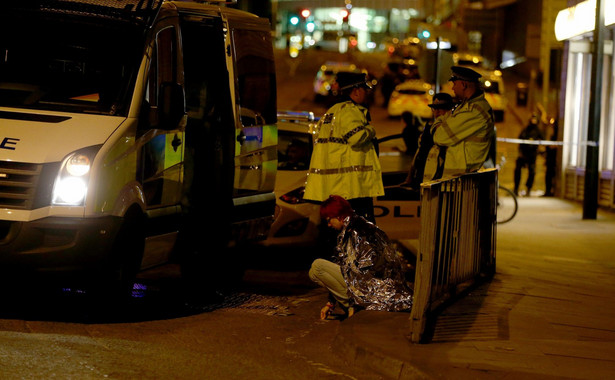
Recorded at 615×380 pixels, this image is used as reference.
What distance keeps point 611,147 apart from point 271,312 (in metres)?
11.2

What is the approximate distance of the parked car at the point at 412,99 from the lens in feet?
126

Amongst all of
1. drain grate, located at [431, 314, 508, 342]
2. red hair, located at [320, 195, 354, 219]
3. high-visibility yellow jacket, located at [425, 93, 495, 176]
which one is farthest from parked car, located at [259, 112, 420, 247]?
drain grate, located at [431, 314, 508, 342]

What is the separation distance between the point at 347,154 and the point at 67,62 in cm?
250

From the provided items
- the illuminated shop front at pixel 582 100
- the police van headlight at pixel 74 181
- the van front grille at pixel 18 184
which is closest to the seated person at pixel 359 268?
the police van headlight at pixel 74 181

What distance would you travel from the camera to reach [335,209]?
27.7 ft

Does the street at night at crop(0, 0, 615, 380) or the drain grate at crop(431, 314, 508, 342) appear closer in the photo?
the street at night at crop(0, 0, 615, 380)

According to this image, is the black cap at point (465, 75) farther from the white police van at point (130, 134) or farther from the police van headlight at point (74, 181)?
the police van headlight at point (74, 181)

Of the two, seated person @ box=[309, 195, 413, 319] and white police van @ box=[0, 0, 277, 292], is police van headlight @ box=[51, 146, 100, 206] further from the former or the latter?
seated person @ box=[309, 195, 413, 319]

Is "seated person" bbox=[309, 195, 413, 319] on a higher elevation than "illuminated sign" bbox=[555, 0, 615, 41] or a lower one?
lower

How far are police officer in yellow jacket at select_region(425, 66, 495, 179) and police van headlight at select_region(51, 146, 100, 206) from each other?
3496 mm

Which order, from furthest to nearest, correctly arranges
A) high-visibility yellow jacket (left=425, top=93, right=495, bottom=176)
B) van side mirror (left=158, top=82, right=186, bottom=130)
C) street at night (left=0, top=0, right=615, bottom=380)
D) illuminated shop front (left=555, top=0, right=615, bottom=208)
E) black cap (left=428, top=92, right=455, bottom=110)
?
illuminated shop front (left=555, top=0, right=615, bottom=208), black cap (left=428, top=92, right=455, bottom=110), high-visibility yellow jacket (left=425, top=93, right=495, bottom=176), van side mirror (left=158, top=82, right=186, bottom=130), street at night (left=0, top=0, right=615, bottom=380)

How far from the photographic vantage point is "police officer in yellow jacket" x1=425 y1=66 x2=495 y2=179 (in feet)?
32.2

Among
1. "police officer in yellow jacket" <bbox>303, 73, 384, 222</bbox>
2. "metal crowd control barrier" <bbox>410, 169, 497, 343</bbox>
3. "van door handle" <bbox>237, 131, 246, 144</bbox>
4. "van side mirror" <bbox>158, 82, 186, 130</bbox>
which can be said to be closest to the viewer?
"metal crowd control barrier" <bbox>410, 169, 497, 343</bbox>

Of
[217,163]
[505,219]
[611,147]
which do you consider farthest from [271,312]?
[611,147]
